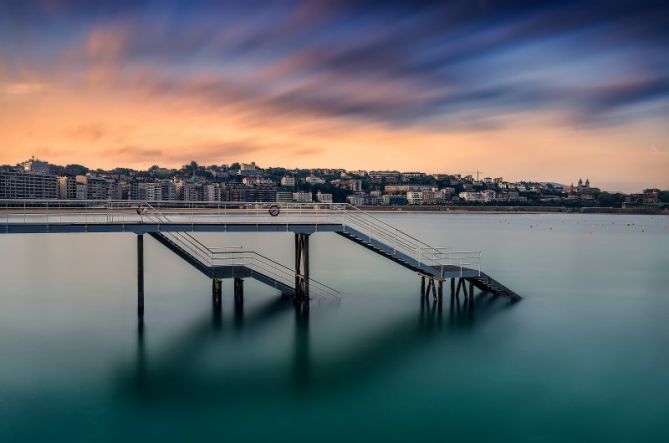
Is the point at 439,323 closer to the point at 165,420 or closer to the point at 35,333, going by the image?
the point at 165,420

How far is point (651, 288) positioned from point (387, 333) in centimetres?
2728

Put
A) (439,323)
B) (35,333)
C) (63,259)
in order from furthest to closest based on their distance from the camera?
(63,259)
(439,323)
(35,333)

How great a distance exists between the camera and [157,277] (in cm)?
4344

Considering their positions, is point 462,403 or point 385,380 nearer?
point 462,403

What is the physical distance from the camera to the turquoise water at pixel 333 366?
1561 cm

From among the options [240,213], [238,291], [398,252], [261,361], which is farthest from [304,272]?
[261,361]

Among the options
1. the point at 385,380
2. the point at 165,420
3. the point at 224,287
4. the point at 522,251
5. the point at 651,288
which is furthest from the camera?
the point at 522,251

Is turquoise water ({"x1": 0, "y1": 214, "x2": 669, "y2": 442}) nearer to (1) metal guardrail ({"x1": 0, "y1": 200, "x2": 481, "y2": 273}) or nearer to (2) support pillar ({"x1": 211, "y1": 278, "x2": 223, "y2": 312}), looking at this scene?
(2) support pillar ({"x1": 211, "y1": 278, "x2": 223, "y2": 312})

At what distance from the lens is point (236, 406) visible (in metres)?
16.5

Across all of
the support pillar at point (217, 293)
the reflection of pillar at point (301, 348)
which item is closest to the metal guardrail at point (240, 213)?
the support pillar at point (217, 293)

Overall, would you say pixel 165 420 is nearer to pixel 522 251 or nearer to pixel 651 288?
pixel 651 288

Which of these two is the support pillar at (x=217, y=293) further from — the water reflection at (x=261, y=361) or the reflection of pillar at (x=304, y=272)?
the reflection of pillar at (x=304, y=272)

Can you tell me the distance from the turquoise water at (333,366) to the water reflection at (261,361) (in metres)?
0.09

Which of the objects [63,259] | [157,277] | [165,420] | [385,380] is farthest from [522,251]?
[165,420]
